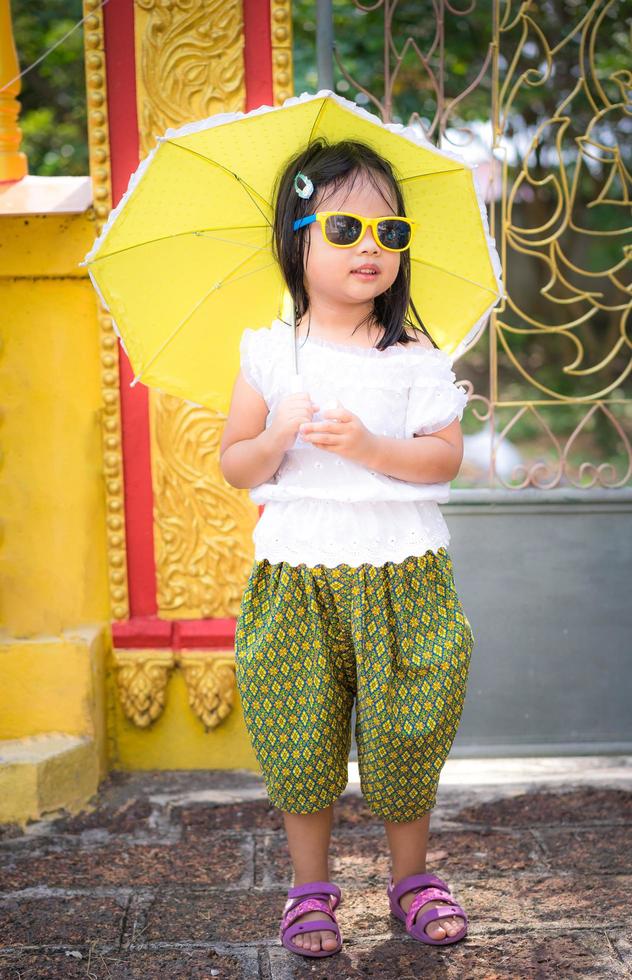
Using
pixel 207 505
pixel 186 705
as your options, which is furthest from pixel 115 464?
pixel 186 705

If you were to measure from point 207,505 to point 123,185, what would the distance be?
0.94 metres

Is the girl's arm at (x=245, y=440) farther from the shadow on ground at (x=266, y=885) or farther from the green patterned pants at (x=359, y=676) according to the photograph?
the shadow on ground at (x=266, y=885)

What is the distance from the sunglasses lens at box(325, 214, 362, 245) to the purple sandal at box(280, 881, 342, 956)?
134 centimetres

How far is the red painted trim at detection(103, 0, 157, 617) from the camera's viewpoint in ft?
9.55

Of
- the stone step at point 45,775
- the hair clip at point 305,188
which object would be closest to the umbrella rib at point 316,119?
the hair clip at point 305,188

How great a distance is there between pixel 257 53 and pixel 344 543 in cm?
157

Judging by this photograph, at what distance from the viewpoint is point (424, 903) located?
2.25m

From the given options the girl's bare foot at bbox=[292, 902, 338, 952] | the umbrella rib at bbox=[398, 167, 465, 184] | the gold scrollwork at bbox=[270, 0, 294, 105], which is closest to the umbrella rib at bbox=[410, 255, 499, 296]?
the umbrella rib at bbox=[398, 167, 465, 184]

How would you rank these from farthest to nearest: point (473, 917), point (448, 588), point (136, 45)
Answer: point (136, 45) < point (473, 917) < point (448, 588)

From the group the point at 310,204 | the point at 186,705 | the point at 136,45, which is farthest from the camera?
the point at 186,705

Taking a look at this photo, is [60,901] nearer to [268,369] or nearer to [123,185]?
[268,369]

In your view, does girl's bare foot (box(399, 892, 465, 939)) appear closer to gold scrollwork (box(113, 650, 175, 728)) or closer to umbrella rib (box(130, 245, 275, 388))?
gold scrollwork (box(113, 650, 175, 728))

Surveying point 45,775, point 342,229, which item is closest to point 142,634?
point 45,775

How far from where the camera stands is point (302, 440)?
2117 millimetres
